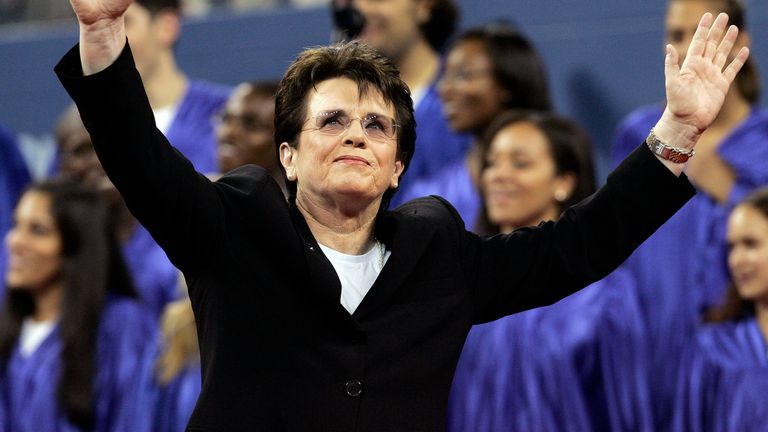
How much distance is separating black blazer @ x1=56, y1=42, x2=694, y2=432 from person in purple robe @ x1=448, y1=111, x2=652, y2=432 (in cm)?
171

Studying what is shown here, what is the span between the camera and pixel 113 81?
79.1 inches

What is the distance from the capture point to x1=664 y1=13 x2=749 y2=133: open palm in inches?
92.7

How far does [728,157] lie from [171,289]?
201cm

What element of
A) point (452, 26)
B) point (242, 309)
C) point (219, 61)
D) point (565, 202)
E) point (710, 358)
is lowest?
point (242, 309)

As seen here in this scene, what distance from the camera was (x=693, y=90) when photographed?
236 cm

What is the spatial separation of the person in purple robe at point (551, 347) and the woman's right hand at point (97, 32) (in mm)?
2304

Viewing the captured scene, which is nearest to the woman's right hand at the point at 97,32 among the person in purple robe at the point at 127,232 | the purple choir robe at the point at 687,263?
the purple choir robe at the point at 687,263

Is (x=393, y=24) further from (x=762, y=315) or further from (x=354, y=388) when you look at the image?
(x=354, y=388)

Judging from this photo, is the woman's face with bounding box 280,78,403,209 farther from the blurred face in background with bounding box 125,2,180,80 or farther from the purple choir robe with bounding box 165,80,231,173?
the blurred face in background with bounding box 125,2,180,80

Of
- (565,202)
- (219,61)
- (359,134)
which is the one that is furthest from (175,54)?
(359,134)

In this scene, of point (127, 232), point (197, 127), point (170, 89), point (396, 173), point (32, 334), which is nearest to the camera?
point (396, 173)

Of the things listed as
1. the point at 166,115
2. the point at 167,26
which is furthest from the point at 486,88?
the point at 167,26

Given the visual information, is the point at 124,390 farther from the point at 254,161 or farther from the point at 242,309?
the point at 242,309

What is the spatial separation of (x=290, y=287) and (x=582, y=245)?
0.53 meters
